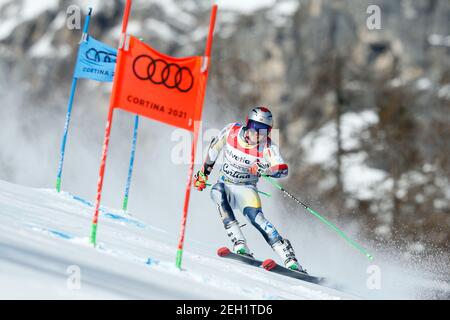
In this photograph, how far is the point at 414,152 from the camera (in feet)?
294

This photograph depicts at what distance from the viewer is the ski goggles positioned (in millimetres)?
9133

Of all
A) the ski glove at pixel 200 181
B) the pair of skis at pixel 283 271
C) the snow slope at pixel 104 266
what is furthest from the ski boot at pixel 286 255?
the ski glove at pixel 200 181

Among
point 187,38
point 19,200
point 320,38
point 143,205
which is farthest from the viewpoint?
point 187,38

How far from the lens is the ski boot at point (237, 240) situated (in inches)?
358

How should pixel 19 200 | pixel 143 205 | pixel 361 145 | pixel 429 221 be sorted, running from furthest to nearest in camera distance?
1. pixel 361 145
2. pixel 429 221
3. pixel 143 205
4. pixel 19 200

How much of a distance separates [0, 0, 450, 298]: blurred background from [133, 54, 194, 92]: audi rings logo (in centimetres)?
6228

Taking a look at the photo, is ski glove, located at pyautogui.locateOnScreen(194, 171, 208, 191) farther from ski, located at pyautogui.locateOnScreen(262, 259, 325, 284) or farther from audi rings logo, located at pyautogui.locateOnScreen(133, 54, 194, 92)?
audi rings logo, located at pyautogui.locateOnScreen(133, 54, 194, 92)

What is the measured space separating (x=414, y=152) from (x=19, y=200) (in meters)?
86.0

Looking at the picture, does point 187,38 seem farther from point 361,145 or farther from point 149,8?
point 361,145

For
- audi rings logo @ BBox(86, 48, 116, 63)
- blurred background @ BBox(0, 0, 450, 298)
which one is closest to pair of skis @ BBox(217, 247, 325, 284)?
audi rings logo @ BBox(86, 48, 116, 63)

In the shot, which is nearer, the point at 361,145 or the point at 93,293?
the point at 93,293

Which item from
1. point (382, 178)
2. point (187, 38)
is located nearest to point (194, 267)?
point (382, 178)

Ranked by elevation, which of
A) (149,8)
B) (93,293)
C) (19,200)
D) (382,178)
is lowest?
(93,293)

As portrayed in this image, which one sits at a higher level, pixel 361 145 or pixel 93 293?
pixel 361 145
